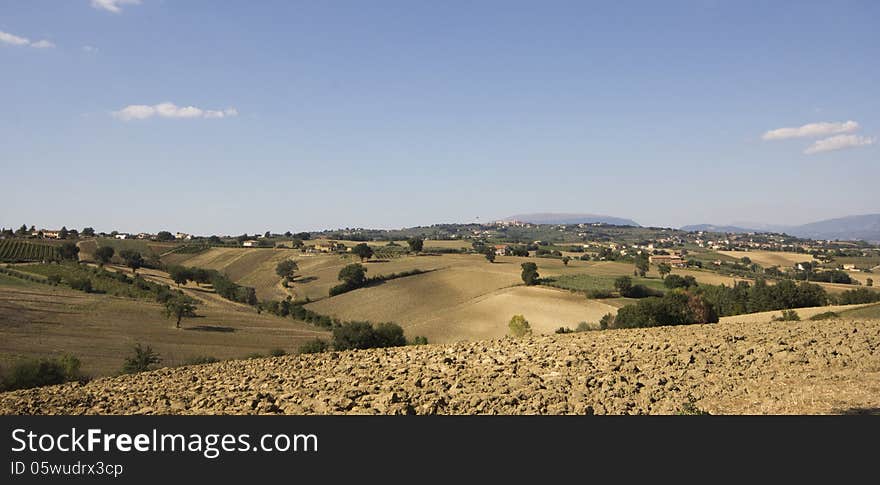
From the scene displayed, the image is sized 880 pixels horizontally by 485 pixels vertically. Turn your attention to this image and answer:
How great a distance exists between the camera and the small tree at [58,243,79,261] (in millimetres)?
90188

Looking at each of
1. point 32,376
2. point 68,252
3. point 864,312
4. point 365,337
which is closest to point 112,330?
point 32,376

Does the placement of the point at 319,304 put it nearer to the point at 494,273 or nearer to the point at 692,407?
the point at 494,273

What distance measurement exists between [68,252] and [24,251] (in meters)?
6.29

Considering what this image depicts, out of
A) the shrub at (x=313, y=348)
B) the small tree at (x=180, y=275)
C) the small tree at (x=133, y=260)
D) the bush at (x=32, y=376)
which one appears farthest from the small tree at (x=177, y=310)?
the small tree at (x=133, y=260)

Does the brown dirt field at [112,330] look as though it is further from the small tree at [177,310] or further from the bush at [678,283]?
the bush at [678,283]

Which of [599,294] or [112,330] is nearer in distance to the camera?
[112,330]

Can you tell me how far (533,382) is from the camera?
16.1 m

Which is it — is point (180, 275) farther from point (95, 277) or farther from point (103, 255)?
point (103, 255)

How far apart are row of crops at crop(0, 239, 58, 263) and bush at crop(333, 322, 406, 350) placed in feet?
239

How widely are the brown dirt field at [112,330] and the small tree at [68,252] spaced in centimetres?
3615

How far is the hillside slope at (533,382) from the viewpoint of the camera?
1370 centimetres

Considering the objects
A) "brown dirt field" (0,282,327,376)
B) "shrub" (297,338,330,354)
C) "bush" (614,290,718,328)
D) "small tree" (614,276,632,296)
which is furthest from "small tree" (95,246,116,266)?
"bush" (614,290,718,328)

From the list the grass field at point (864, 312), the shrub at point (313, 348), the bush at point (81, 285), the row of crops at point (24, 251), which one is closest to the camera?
the shrub at point (313, 348)

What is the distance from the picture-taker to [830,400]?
13242 millimetres
